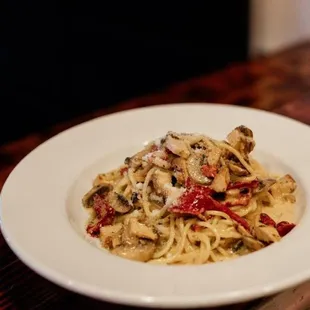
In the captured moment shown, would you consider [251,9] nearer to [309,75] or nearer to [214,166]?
[309,75]

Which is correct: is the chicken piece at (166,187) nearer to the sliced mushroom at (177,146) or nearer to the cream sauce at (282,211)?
the sliced mushroom at (177,146)

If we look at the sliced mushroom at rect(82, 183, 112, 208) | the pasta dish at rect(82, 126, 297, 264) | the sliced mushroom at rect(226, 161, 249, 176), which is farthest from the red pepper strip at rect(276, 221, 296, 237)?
the sliced mushroom at rect(82, 183, 112, 208)

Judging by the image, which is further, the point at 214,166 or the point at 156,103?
the point at 156,103

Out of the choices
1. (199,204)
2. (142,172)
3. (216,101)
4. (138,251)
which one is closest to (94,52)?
(216,101)

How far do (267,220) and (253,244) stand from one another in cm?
18

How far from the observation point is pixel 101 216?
5.08 ft

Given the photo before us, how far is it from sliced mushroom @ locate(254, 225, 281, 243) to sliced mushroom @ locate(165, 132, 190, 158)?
313 mm

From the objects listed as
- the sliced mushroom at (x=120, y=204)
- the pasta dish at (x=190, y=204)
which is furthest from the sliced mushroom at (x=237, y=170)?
the sliced mushroom at (x=120, y=204)

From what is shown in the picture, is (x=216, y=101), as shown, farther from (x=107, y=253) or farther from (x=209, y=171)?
(x=107, y=253)

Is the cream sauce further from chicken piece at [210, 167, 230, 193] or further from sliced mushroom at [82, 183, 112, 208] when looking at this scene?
sliced mushroom at [82, 183, 112, 208]

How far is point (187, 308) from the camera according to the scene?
3.60 feet

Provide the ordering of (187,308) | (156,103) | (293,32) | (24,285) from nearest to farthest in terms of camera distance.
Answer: (187,308), (24,285), (156,103), (293,32)

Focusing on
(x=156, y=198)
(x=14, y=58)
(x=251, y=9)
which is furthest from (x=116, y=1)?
(x=156, y=198)

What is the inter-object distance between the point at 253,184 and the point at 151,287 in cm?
58
